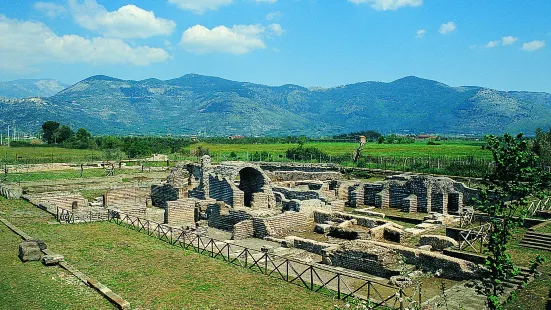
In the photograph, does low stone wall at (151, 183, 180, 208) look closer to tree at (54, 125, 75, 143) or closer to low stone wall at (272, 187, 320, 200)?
low stone wall at (272, 187, 320, 200)

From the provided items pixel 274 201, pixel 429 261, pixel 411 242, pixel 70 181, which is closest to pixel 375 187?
pixel 274 201

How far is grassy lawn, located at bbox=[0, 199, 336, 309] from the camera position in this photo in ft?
41.3

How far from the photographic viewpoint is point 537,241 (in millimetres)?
19031

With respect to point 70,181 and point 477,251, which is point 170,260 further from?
point 70,181

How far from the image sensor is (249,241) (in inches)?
827

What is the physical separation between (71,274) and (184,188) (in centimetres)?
1583

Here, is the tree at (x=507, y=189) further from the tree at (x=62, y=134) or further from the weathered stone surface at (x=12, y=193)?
the tree at (x=62, y=134)

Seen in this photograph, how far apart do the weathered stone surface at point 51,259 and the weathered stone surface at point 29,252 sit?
17.6 inches

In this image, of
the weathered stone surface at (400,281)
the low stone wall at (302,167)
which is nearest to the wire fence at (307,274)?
the weathered stone surface at (400,281)

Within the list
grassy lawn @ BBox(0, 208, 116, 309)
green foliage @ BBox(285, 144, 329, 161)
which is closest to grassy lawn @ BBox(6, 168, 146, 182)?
green foliage @ BBox(285, 144, 329, 161)

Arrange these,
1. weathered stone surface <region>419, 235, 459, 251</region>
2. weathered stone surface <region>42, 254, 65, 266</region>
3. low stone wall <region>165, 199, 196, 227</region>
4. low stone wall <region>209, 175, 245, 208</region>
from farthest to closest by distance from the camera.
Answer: low stone wall <region>209, 175, 245, 208</region>
low stone wall <region>165, 199, 196, 227</region>
weathered stone surface <region>419, 235, 459, 251</region>
weathered stone surface <region>42, 254, 65, 266</region>

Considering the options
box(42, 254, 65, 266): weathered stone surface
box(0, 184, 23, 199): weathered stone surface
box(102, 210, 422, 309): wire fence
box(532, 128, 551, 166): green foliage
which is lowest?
box(102, 210, 422, 309): wire fence

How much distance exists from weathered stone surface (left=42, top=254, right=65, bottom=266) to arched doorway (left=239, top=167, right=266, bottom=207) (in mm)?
14430

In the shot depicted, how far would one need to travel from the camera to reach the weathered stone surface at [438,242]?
18.5 meters
